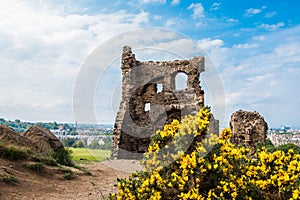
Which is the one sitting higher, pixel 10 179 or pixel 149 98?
pixel 149 98

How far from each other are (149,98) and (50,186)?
1005 cm

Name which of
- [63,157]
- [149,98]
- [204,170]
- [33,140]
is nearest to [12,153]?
[33,140]

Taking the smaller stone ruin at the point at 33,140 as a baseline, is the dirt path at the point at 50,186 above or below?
below

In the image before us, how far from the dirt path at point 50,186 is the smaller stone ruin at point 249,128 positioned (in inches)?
277

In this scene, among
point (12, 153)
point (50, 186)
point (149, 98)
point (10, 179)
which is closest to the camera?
point (10, 179)

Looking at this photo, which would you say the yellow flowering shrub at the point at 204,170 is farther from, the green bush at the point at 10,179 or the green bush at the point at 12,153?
the green bush at the point at 12,153

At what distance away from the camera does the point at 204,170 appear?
3.95 meters

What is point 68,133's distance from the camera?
20.2m

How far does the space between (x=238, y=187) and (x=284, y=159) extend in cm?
73

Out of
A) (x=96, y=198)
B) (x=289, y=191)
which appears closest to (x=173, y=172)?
(x=289, y=191)

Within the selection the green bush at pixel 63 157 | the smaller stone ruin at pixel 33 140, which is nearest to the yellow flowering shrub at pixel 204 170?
the smaller stone ruin at pixel 33 140

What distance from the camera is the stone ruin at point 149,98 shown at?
15.8 metres

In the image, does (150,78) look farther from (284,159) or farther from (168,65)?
(284,159)

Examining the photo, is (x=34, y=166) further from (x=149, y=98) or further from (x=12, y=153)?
(x=149, y=98)
